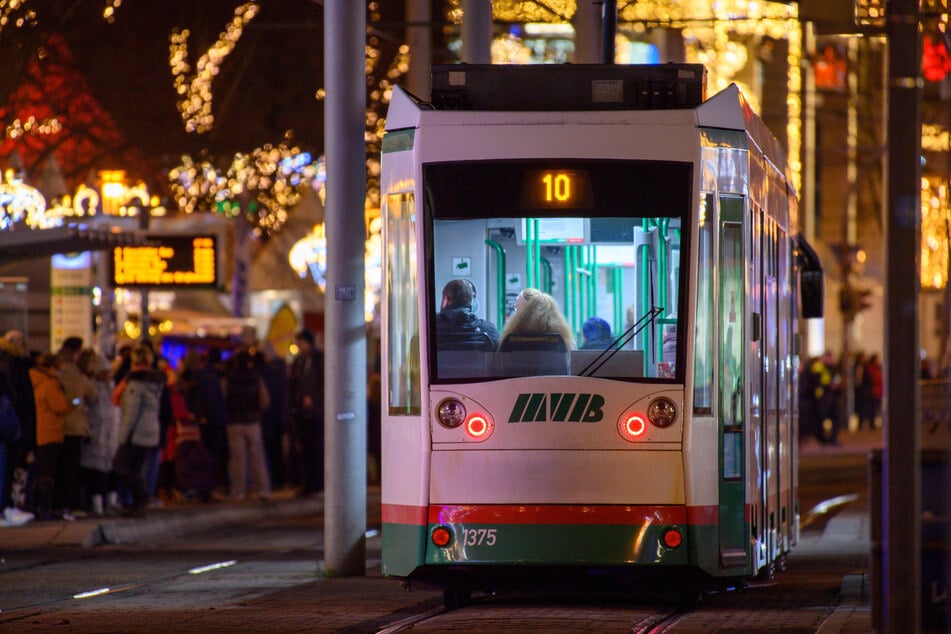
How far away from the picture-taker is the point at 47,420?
18797 millimetres

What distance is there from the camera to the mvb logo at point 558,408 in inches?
424

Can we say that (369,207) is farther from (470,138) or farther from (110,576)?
(470,138)

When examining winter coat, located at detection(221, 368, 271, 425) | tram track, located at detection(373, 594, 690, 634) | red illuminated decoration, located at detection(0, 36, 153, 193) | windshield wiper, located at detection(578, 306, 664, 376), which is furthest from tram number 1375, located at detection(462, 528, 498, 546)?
red illuminated decoration, located at detection(0, 36, 153, 193)

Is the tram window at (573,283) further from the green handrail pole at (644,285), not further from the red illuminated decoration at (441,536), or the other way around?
the red illuminated decoration at (441,536)

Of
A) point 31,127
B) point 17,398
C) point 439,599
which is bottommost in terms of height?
point 439,599

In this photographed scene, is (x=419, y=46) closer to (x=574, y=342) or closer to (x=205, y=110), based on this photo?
(x=574, y=342)

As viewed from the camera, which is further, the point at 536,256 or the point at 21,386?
the point at 21,386

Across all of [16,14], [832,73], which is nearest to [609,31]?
[16,14]

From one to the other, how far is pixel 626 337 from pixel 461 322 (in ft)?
3.14

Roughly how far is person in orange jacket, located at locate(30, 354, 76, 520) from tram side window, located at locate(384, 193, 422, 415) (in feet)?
28.0

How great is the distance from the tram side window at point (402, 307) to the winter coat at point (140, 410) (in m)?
9.22

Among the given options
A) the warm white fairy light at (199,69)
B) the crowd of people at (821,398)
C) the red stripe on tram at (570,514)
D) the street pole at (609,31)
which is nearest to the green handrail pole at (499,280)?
the red stripe on tram at (570,514)

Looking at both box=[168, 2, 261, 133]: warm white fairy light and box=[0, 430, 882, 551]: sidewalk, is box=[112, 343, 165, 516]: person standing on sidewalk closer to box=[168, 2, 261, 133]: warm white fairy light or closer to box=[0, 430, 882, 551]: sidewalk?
box=[0, 430, 882, 551]: sidewalk

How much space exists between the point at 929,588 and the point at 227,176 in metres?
26.6
